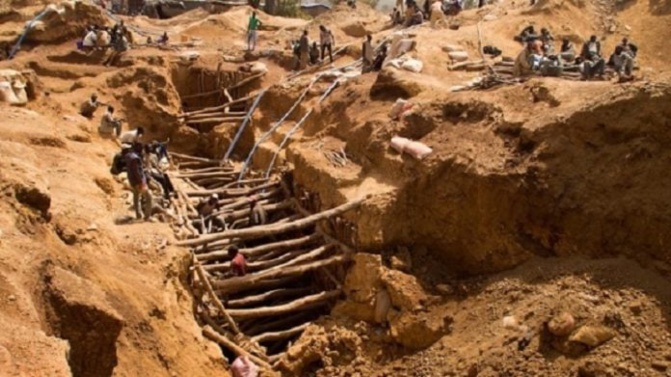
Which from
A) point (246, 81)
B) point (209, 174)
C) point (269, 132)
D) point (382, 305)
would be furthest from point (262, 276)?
point (246, 81)

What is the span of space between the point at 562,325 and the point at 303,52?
1269 cm

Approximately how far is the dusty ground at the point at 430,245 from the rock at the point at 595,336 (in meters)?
0.04

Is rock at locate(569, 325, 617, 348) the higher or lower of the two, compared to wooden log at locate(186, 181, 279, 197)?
higher

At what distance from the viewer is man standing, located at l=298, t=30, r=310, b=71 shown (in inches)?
772

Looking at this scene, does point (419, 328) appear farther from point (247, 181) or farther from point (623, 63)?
point (623, 63)

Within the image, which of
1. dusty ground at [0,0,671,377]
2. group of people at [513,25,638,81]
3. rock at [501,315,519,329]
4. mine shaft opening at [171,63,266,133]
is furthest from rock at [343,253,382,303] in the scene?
mine shaft opening at [171,63,266,133]

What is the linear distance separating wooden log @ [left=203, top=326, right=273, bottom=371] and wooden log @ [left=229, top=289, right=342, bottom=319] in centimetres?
71

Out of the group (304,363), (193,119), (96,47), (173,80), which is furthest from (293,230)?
(96,47)

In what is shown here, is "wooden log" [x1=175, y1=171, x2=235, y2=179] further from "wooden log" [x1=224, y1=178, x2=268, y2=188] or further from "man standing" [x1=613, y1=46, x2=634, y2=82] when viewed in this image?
"man standing" [x1=613, y1=46, x2=634, y2=82]

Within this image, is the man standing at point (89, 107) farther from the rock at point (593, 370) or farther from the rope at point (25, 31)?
the rock at point (593, 370)

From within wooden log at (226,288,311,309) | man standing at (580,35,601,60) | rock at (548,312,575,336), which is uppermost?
man standing at (580,35,601,60)

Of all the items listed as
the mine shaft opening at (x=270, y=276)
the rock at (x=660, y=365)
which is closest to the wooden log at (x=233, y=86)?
the mine shaft opening at (x=270, y=276)

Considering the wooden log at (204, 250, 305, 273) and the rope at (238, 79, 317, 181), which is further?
the rope at (238, 79, 317, 181)

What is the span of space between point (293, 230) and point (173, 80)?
8.67 meters
